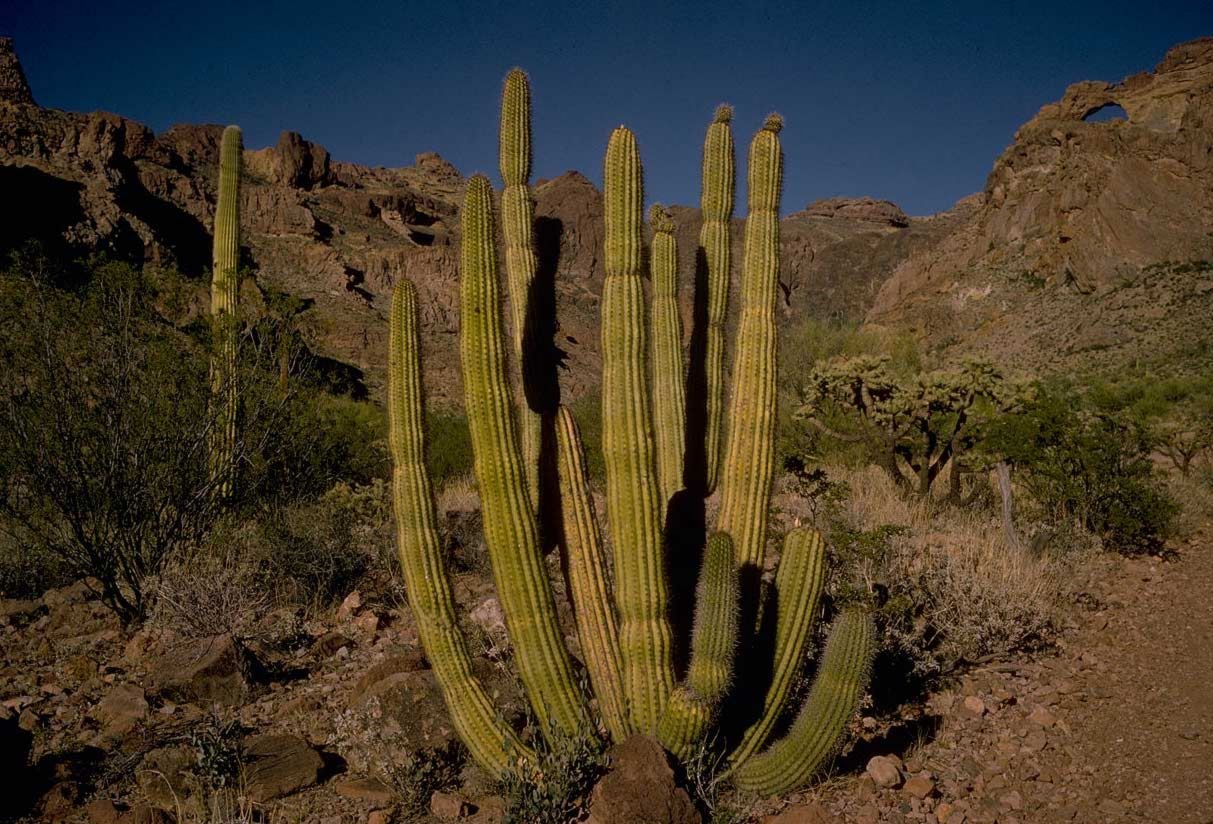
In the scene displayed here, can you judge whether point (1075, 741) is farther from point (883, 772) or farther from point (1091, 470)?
point (1091, 470)

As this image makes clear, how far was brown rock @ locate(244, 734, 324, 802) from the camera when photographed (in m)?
3.94

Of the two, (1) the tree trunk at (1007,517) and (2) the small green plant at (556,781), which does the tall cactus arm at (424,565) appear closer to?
(2) the small green plant at (556,781)

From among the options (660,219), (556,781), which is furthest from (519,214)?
(556,781)

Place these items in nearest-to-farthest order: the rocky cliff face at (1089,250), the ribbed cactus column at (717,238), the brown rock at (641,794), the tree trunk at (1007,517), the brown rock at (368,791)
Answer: the brown rock at (641,794), the brown rock at (368,791), the ribbed cactus column at (717,238), the tree trunk at (1007,517), the rocky cliff face at (1089,250)

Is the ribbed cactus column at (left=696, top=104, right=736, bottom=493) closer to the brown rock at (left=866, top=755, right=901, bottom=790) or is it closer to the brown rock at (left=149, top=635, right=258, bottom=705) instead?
the brown rock at (left=866, top=755, right=901, bottom=790)

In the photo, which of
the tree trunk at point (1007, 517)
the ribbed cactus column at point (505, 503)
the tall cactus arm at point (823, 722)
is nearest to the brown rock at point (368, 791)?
the ribbed cactus column at point (505, 503)

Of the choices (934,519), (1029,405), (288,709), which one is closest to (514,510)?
(288,709)

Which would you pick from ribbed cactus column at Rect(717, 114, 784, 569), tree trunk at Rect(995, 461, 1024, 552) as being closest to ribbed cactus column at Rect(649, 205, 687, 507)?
ribbed cactus column at Rect(717, 114, 784, 569)

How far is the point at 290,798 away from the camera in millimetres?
3986

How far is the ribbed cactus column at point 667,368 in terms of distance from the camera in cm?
456

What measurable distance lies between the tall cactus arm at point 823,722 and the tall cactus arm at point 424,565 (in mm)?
1193

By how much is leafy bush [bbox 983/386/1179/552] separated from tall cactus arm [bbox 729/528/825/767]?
19.7 feet

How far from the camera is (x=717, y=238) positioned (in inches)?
200

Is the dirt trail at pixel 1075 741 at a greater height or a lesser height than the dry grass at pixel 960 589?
lesser
